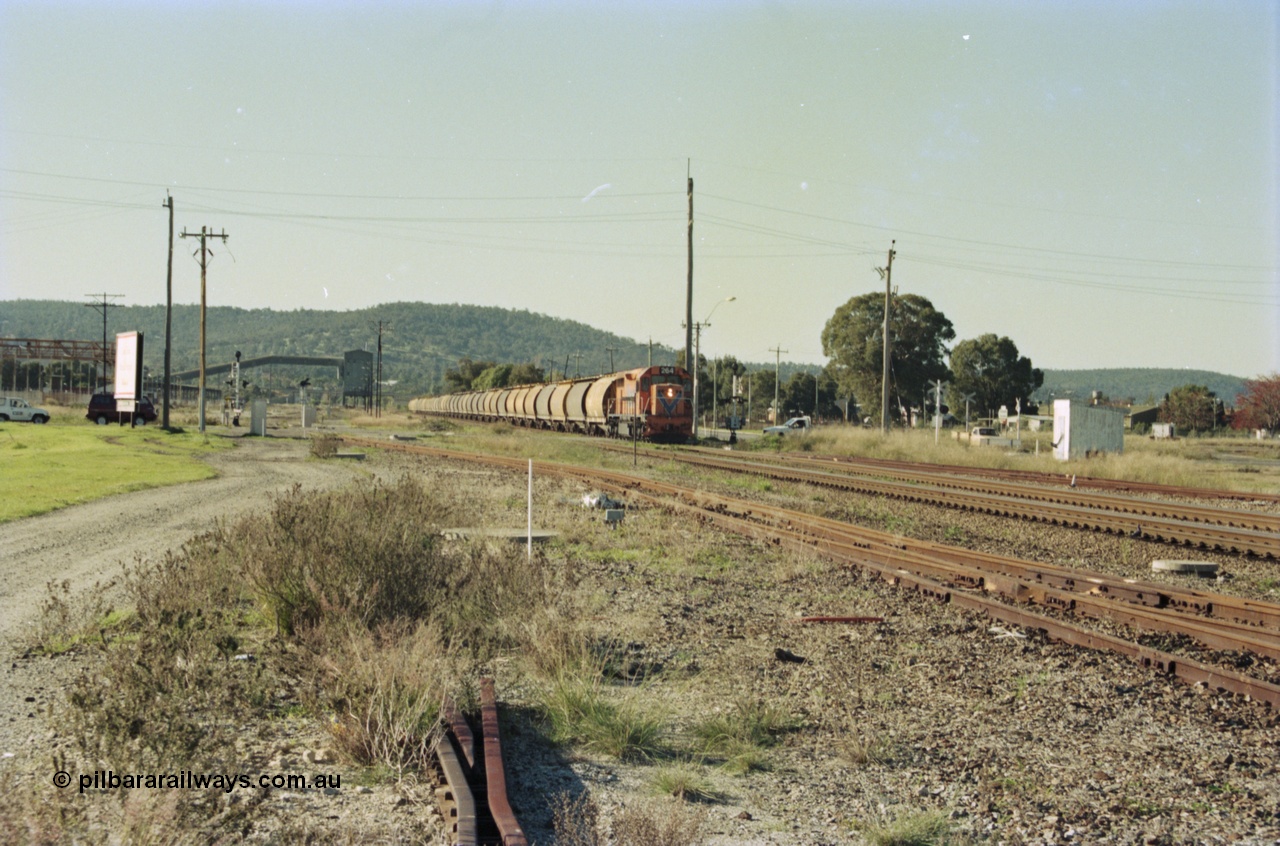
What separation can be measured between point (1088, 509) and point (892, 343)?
62293 millimetres

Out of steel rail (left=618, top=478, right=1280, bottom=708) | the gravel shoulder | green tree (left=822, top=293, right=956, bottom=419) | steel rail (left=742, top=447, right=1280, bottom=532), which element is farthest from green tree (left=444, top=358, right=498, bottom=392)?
steel rail (left=618, top=478, right=1280, bottom=708)

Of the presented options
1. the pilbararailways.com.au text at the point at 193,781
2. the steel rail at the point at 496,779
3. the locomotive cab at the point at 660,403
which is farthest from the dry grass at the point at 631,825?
the locomotive cab at the point at 660,403

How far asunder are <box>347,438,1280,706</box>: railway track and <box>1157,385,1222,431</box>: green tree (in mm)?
83035

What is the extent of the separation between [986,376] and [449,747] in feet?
324

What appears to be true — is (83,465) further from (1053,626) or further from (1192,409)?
(1192,409)

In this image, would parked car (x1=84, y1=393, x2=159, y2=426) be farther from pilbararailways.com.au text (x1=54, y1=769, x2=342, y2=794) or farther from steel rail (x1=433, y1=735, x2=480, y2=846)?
steel rail (x1=433, y1=735, x2=480, y2=846)

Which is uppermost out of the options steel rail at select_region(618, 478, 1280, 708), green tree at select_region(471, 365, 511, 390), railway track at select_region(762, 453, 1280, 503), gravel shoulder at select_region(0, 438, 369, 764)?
green tree at select_region(471, 365, 511, 390)

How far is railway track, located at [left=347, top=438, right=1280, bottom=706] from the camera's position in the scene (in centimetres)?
793

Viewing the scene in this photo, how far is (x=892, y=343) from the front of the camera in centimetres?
7956

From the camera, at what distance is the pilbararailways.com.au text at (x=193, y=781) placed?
4543 mm

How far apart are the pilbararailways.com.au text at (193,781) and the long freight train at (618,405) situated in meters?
27.9

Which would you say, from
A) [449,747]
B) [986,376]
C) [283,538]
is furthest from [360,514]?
[986,376]

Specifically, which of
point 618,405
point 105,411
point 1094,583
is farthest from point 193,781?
point 105,411

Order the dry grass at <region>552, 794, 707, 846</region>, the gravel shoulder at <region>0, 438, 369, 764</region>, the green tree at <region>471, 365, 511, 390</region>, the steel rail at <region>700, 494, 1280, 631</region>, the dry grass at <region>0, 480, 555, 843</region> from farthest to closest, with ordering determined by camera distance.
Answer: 1. the green tree at <region>471, 365, 511, 390</region>
2. the steel rail at <region>700, 494, 1280, 631</region>
3. the gravel shoulder at <region>0, 438, 369, 764</region>
4. the dry grass at <region>0, 480, 555, 843</region>
5. the dry grass at <region>552, 794, 707, 846</region>
